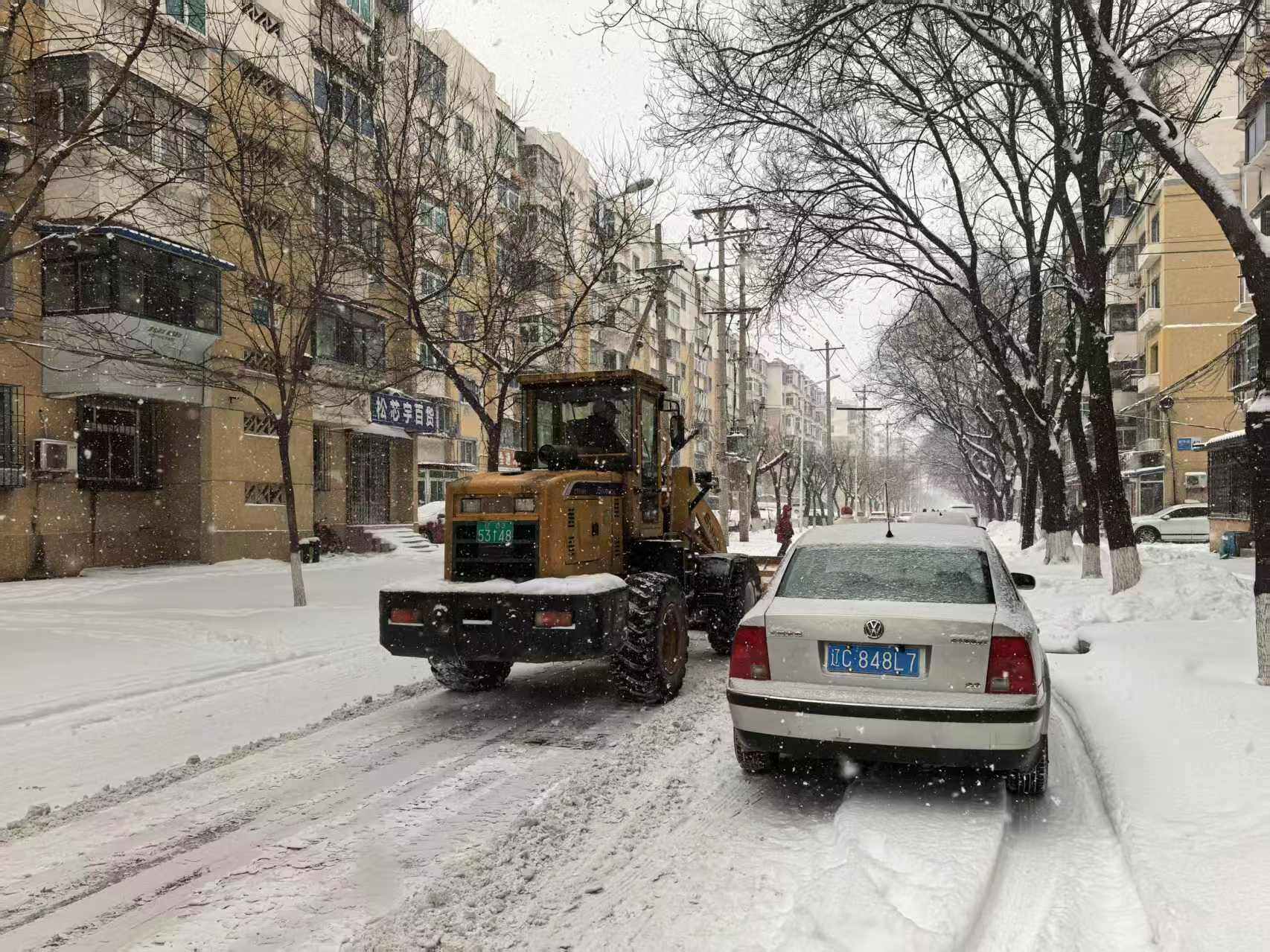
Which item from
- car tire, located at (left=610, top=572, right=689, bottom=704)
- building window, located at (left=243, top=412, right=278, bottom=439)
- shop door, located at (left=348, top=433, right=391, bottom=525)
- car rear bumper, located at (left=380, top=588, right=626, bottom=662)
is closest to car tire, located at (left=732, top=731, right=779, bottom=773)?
car rear bumper, located at (left=380, top=588, right=626, bottom=662)

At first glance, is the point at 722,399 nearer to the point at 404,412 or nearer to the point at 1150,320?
the point at 404,412

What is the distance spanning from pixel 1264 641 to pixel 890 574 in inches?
126

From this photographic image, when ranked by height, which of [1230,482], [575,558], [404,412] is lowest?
[575,558]

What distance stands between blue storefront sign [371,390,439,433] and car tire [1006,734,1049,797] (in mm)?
23197

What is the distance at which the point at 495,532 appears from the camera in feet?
22.2

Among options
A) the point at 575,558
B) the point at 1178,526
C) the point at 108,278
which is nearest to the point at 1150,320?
the point at 1178,526

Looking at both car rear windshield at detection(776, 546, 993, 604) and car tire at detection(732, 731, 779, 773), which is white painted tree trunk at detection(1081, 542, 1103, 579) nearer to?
car rear windshield at detection(776, 546, 993, 604)

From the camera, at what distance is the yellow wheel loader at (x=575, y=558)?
6.35m

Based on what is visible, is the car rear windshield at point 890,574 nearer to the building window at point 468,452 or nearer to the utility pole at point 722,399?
the utility pole at point 722,399

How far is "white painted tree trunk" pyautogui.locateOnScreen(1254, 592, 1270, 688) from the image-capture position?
6.02 meters

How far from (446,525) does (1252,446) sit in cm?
636

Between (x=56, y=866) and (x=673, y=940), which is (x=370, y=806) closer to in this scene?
(x=56, y=866)

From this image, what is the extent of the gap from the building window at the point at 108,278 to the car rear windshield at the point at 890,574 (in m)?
16.5

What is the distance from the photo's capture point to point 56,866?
3.92 meters
